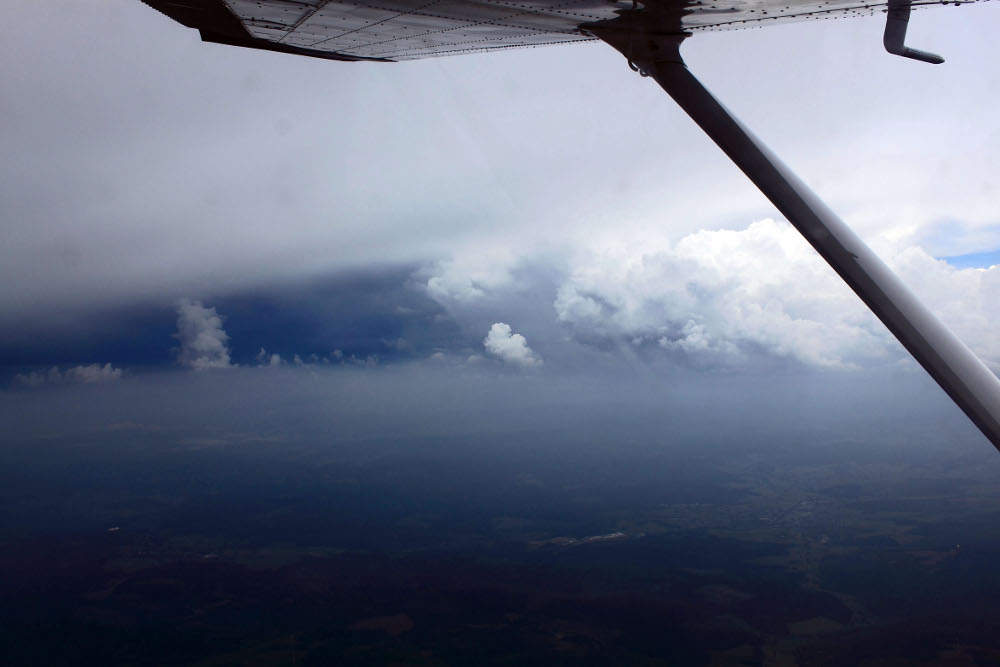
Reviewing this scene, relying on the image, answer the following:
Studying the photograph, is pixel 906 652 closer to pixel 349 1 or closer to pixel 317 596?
pixel 317 596

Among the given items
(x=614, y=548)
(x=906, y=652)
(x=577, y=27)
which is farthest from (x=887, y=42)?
(x=614, y=548)

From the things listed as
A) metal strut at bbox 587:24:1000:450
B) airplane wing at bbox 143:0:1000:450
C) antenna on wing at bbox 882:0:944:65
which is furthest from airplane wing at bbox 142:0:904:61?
metal strut at bbox 587:24:1000:450

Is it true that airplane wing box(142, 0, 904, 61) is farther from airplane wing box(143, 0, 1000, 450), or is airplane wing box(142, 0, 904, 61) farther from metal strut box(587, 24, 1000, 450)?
metal strut box(587, 24, 1000, 450)

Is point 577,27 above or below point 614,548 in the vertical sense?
above

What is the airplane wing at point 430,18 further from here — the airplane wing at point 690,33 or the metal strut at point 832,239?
the metal strut at point 832,239

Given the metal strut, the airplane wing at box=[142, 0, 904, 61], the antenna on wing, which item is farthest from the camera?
the antenna on wing

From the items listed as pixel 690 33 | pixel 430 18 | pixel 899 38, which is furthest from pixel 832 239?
pixel 430 18

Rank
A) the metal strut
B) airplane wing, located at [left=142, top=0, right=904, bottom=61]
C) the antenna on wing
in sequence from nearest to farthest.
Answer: the metal strut < airplane wing, located at [left=142, top=0, right=904, bottom=61] < the antenna on wing

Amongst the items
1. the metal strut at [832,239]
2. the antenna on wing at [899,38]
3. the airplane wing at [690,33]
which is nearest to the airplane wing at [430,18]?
the airplane wing at [690,33]

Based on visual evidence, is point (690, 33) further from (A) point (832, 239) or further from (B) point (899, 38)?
(A) point (832, 239)
